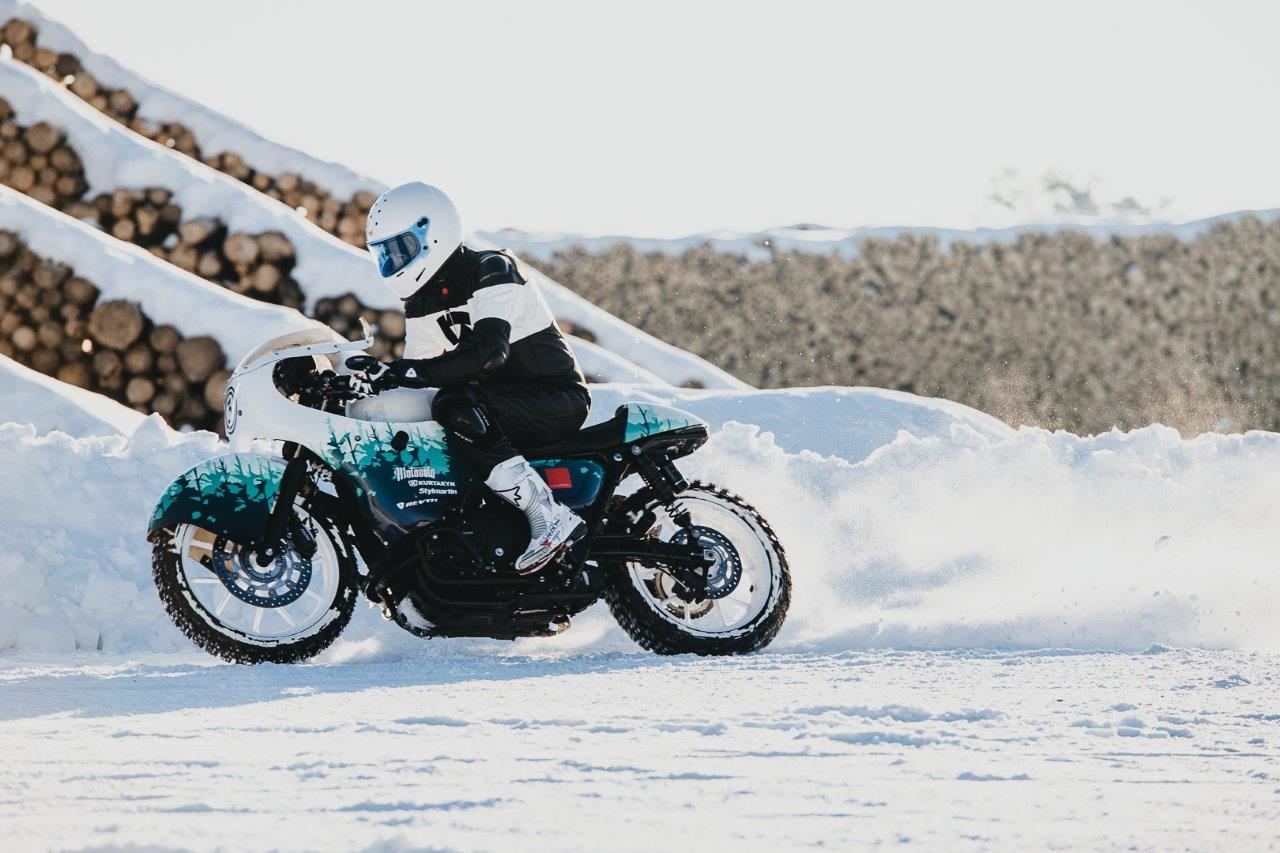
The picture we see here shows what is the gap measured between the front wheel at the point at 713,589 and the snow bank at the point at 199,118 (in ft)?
31.9

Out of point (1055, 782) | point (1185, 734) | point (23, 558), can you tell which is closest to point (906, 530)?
point (1185, 734)

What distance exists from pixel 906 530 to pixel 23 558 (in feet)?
13.2

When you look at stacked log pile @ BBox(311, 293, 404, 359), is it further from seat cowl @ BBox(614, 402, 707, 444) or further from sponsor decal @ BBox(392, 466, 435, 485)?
sponsor decal @ BBox(392, 466, 435, 485)

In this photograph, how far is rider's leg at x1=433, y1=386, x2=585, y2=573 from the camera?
5.55 m

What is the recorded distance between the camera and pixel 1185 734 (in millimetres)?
4199

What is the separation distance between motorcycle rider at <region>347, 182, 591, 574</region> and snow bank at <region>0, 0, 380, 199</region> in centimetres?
947

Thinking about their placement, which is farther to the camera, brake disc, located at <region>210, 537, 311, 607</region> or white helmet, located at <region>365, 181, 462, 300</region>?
white helmet, located at <region>365, 181, 462, 300</region>

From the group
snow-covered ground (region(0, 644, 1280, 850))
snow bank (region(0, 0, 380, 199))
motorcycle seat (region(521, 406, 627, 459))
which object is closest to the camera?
snow-covered ground (region(0, 644, 1280, 850))

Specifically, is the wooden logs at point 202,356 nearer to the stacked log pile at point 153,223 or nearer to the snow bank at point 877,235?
the stacked log pile at point 153,223

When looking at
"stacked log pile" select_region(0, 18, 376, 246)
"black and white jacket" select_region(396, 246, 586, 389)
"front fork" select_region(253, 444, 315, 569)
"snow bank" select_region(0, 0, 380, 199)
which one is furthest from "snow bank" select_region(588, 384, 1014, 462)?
"snow bank" select_region(0, 0, 380, 199)

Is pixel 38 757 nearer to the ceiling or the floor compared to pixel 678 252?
nearer to the floor

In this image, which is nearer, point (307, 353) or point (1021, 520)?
point (307, 353)

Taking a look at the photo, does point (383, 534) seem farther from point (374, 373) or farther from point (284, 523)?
point (374, 373)

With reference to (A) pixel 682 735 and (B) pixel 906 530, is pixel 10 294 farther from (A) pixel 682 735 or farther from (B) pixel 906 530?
(A) pixel 682 735
